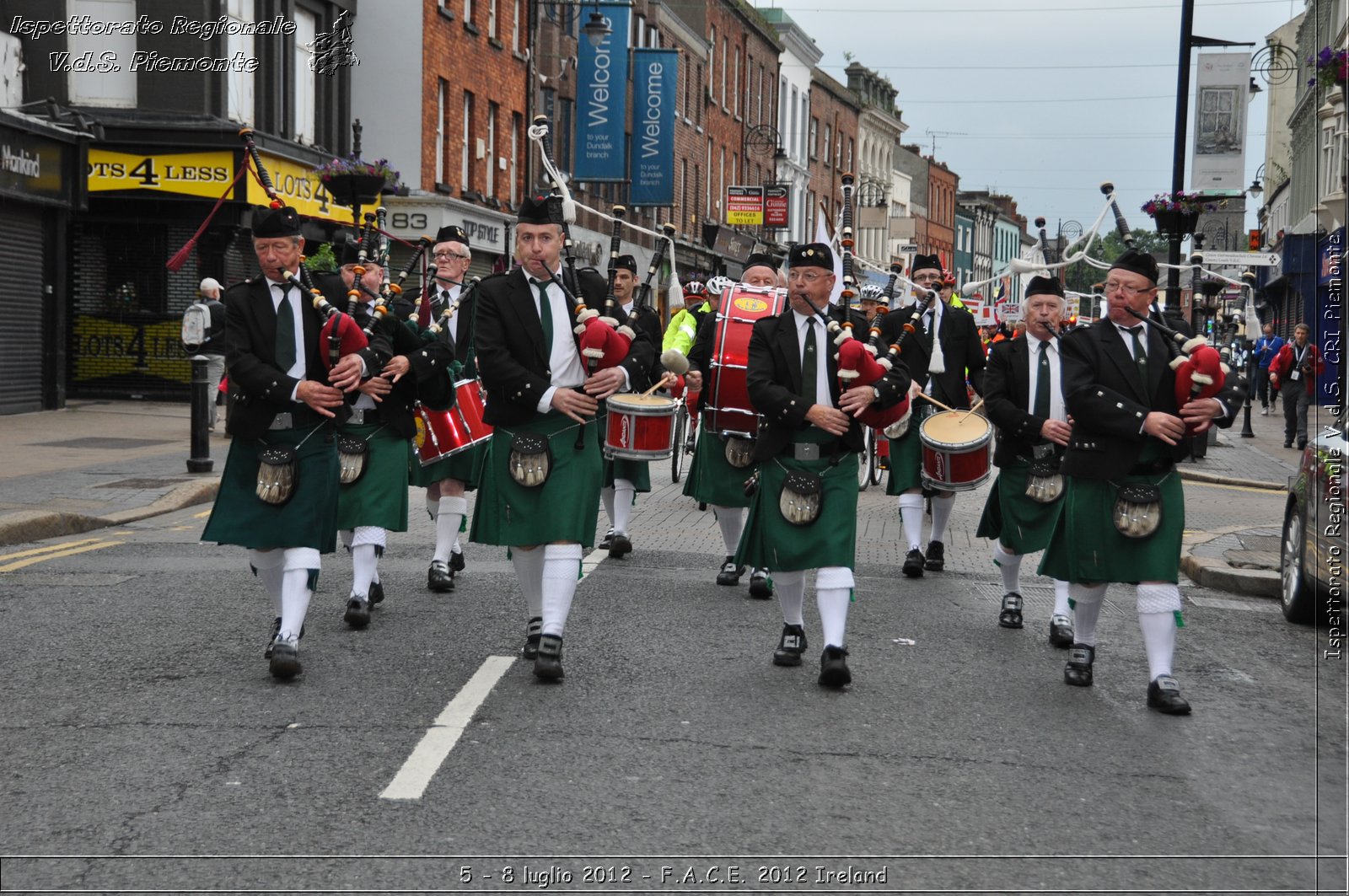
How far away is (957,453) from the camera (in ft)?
30.9

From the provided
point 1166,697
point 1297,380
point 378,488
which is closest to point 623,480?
point 378,488

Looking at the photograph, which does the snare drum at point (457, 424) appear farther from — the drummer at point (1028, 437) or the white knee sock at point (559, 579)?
the drummer at point (1028, 437)

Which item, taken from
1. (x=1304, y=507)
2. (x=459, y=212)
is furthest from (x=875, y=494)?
(x=459, y=212)

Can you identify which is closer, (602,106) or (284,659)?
→ (284,659)

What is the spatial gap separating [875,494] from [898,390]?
9.94 meters

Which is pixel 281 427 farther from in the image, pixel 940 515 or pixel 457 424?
pixel 940 515

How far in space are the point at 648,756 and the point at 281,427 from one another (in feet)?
7.92

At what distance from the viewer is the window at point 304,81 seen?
91.5ft

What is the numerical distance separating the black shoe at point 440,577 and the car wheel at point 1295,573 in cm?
500

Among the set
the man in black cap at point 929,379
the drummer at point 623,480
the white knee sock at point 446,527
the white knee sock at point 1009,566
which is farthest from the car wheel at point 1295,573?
the white knee sock at point 446,527

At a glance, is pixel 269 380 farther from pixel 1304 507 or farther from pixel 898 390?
pixel 1304 507

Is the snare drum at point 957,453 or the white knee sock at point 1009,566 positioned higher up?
the snare drum at point 957,453

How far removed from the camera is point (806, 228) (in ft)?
222

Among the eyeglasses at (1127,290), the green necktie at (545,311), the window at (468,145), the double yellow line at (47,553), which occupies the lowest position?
the double yellow line at (47,553)
